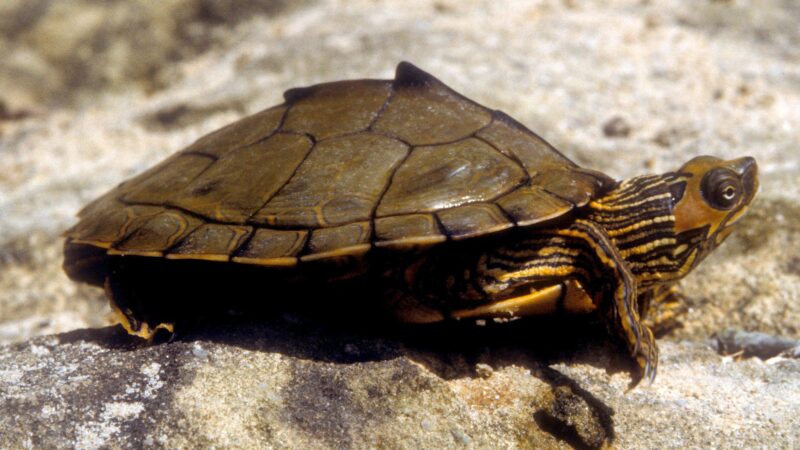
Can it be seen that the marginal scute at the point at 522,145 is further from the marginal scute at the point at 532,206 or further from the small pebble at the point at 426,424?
the small pebble at the point at 426,424

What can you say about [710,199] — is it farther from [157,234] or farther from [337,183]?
[157,234]

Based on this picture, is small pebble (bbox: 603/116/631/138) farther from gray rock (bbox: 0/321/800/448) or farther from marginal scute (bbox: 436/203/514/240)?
marginal scute (bbox: 436/203/514/240)

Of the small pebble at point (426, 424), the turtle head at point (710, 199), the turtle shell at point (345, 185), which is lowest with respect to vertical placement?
the small pebble at point (426, 424)

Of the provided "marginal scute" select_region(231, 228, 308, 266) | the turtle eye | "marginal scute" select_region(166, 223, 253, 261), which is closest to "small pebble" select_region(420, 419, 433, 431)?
"marginal scute" select_region(231, 228, 308, 266)

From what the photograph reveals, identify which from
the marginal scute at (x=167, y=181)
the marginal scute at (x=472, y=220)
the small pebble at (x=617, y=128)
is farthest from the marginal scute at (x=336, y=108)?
the small pebble at (x=617, y=128)

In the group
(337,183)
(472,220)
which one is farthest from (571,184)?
(337,183)

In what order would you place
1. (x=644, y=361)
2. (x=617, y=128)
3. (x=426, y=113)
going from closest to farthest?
(x=644, y=361) → (x=426, y=113) → (x=617, y=128)
